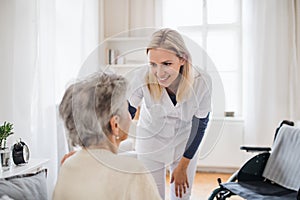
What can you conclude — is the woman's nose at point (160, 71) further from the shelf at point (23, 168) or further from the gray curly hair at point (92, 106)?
the shelf at point (23, 168)

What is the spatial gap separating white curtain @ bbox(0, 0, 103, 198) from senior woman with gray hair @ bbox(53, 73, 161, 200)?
145 cm

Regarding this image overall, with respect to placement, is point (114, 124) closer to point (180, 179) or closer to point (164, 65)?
point (164, 65)

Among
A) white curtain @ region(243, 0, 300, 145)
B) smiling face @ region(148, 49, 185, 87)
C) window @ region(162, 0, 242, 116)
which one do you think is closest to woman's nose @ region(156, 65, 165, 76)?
smiling face @ region(148, 49, 185, 87)

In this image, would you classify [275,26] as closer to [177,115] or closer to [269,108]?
[269,108]

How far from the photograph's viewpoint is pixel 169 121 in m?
1.23

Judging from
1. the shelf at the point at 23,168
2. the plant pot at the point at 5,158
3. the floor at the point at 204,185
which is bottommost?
the floor at the point at 204,185

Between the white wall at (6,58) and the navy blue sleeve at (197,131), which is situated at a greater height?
the white wall at (6,58)

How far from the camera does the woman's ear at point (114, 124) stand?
3.23ft

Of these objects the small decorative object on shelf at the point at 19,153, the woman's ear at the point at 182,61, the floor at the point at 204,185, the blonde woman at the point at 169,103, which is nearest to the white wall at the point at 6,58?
the small decorative object on shelf at the point at 19,153

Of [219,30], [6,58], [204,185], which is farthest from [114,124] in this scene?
[219,30]

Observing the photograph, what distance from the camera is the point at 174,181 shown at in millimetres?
1513

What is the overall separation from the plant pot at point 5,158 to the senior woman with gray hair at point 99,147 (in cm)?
109

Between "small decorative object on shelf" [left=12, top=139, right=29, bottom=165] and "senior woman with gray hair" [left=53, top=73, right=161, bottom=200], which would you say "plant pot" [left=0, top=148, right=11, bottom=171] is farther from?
"senior woman with gray hair" [left=53, top=73, right=161, bottom=200]

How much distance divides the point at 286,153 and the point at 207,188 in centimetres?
120
